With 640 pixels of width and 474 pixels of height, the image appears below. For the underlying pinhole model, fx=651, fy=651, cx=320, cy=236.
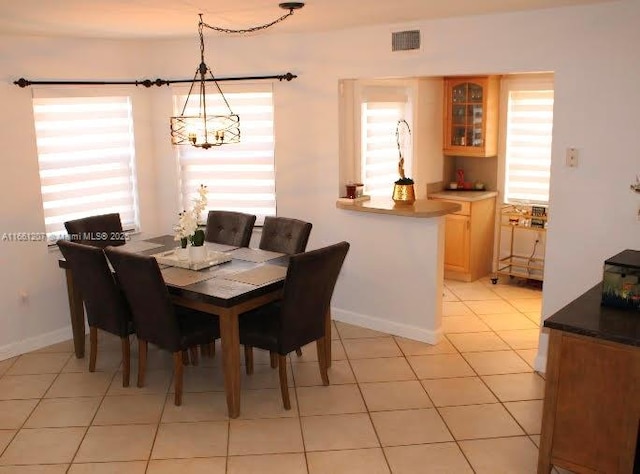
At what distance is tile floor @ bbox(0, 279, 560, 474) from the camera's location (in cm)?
335

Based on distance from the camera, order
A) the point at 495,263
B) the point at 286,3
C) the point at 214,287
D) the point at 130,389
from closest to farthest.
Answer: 1. the point at 286,3
2. the point at 214,287
3. the point at 130,389
4. the point at 495,263

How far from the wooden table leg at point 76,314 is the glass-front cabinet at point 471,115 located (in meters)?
Answer: 3.79

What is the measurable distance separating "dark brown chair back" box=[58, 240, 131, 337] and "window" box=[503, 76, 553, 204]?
13.3 feet

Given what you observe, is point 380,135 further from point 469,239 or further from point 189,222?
point 189,222

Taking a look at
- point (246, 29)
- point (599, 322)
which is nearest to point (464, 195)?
point (246, 29)

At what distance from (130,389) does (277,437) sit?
1162mm

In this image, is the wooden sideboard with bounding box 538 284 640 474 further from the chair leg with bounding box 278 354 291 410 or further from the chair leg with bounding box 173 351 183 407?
the chair leg with bounding box 173 351 183 407

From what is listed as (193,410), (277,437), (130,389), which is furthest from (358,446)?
(130,389)

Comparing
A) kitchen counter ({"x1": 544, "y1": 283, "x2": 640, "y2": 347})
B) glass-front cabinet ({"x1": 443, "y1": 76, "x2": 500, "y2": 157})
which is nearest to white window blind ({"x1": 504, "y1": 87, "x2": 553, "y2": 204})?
glass-front cabinet ({"x1": 443, "y1": 76, "x2": 500, "y2": 157})

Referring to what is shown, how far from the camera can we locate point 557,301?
420 centimetres

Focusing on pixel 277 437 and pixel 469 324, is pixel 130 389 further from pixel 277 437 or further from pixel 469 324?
pixel 469 324

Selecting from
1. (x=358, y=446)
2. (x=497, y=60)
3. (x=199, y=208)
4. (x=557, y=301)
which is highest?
(x=497, y=60)

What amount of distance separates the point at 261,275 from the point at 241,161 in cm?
180

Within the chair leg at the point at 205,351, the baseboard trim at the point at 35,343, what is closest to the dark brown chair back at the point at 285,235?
the chair leg at the point at 205,351
